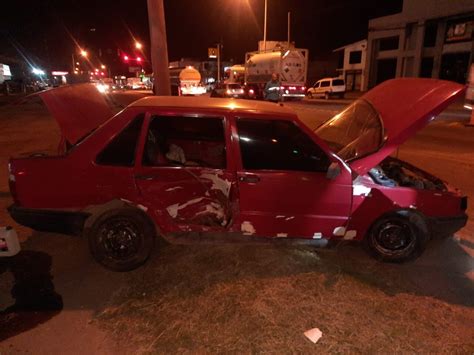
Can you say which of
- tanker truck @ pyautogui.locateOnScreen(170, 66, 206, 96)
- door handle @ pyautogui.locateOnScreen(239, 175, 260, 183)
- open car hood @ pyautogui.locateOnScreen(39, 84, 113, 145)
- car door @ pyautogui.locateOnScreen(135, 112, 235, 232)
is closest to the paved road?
car door @ pyautogui.locateOnScreen(135, 112, 235, 232)

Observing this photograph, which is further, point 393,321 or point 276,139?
point 276,139

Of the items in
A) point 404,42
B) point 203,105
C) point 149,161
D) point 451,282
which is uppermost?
point 404,42

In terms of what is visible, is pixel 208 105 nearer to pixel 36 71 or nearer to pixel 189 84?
pixel 189 84

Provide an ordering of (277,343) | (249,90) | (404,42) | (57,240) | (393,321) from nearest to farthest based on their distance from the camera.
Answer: (277,343) → (393,321) → (57,240) → (249,90) → (404,42)

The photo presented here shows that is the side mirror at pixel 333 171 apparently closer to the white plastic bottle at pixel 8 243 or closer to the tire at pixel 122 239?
the tire at pixel 122 239

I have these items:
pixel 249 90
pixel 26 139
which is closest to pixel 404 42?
pixel 249 90

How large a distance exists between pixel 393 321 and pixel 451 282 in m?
1.11

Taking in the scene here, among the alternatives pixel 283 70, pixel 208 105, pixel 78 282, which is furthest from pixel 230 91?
pixel 78 282

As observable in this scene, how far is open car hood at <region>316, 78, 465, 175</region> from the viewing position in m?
3.58

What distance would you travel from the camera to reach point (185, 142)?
4629 millimetres

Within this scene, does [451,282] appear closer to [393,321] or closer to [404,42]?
[393,321]

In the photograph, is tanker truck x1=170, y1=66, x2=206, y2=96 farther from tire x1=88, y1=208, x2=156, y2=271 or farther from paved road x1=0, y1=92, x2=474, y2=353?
tire x1=88, y1=208, x2=156, y2=271

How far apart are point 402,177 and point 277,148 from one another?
5.70 feet

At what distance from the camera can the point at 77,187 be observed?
12.0ft
